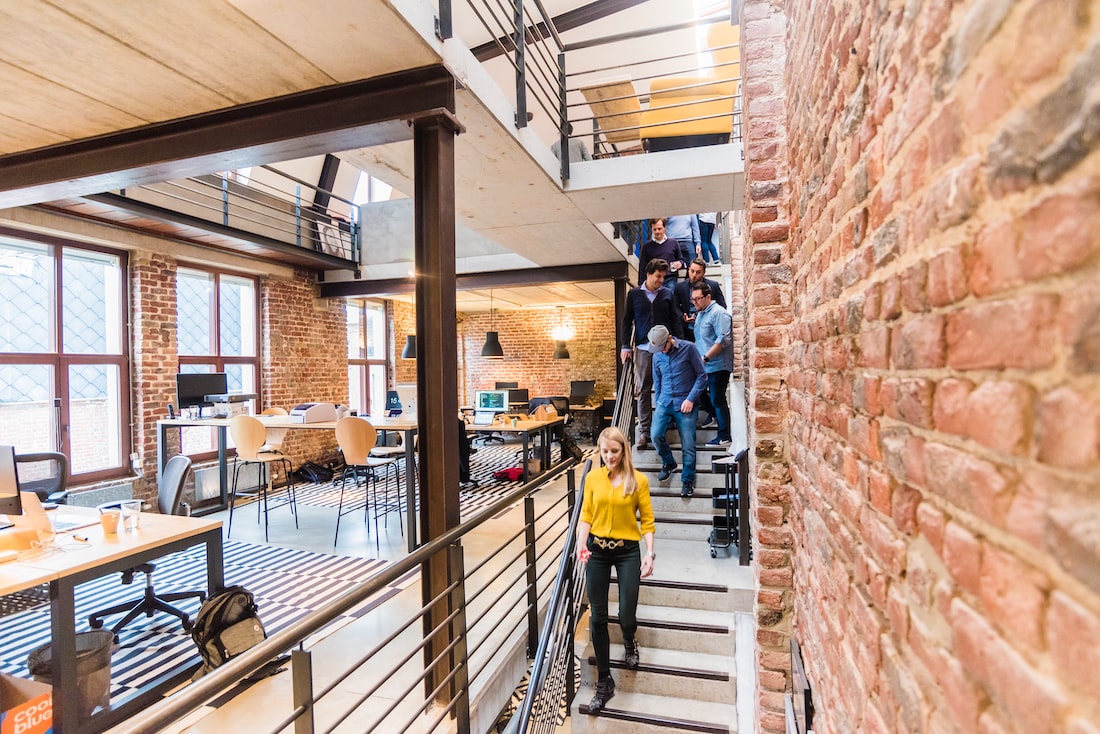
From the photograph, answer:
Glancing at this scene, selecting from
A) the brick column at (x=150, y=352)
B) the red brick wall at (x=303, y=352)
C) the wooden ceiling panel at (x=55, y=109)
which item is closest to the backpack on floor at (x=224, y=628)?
the wooden ceiling panel at (x=55, y=109)

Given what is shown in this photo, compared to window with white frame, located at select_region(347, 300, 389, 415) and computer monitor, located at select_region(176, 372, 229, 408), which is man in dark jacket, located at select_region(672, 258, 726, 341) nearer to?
computer monitor, located at select_region(176, 372, 229, 408)

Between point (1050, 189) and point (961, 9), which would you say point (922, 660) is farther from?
point (961, 9)

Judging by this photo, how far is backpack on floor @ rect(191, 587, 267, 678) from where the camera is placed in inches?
116

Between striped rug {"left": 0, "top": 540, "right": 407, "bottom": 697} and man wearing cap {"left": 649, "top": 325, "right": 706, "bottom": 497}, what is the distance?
2294mm

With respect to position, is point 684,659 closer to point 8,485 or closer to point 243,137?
point 243,137

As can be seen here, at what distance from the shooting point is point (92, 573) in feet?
A: 8.35

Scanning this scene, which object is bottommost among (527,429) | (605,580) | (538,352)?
(605,580)

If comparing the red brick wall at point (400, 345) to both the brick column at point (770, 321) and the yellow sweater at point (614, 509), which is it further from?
the brick column at point (770, 321)

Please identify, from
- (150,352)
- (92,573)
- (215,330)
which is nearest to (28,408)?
(150,352)

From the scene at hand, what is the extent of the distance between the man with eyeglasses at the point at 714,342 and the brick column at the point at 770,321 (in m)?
2.32

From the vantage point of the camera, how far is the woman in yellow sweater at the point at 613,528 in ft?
9.75

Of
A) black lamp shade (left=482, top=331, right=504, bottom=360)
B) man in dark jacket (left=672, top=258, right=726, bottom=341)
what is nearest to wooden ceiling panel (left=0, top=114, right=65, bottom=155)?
man in dark jacket (left=672, top=258, right=726, bottom=341)

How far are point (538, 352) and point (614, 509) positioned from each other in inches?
390

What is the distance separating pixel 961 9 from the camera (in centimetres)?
58
